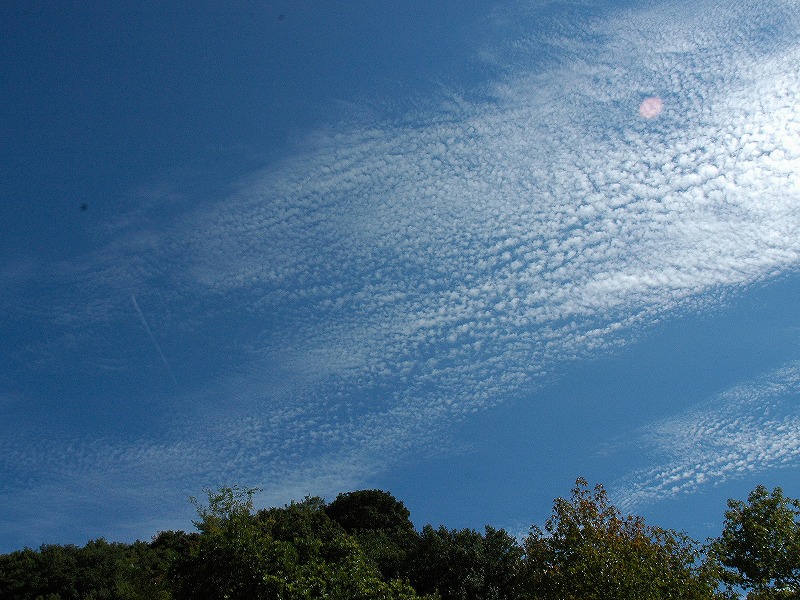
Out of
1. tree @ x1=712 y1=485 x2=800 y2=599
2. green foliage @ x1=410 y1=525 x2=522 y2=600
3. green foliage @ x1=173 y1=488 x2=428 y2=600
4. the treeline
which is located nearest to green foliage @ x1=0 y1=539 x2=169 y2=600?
the treeline

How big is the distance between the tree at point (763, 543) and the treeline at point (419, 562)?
0.19 feet

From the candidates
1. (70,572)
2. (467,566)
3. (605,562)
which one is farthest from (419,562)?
(70,572)

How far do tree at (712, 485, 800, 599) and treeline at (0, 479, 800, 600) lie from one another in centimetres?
6

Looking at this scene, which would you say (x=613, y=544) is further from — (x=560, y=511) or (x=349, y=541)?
(x=349, y=541)

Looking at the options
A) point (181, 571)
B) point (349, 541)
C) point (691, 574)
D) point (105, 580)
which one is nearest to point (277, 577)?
point (349, 541)

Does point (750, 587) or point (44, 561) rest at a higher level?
point (44, 561)

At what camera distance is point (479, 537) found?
44.4 m

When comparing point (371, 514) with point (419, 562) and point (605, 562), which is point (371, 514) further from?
point (605, 562)

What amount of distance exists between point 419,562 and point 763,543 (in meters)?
20.6

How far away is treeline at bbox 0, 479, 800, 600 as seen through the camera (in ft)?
80.4

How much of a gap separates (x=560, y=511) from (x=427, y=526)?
800 inches

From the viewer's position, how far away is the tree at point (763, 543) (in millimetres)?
35906

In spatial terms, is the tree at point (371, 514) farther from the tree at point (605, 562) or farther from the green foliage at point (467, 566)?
the tree at point (605, 562)

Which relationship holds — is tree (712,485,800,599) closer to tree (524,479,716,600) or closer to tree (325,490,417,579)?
tree (524,479,716,600)
